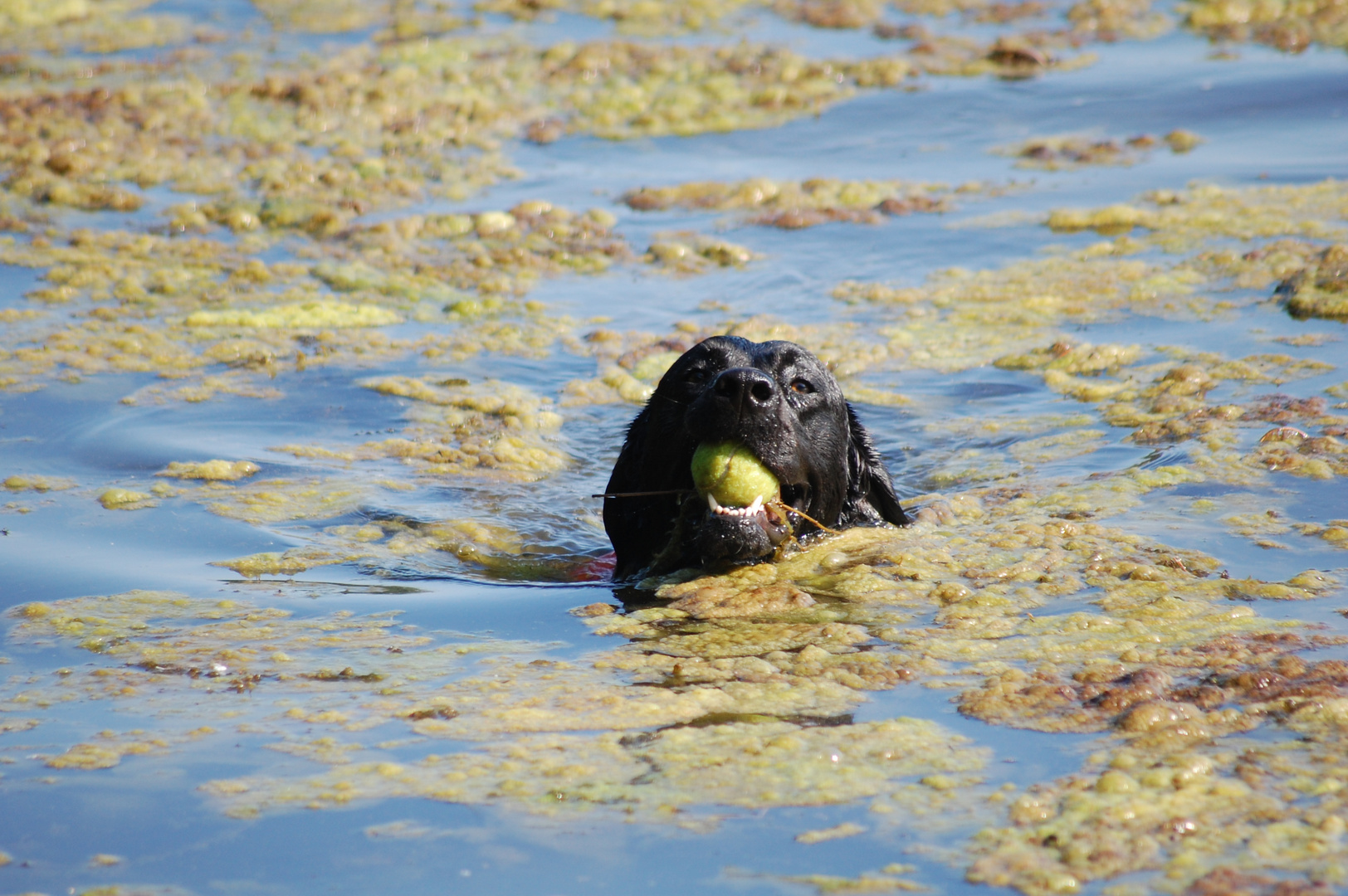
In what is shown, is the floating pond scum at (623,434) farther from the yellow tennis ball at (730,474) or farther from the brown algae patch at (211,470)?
the yellow tennis ball at (730,474)

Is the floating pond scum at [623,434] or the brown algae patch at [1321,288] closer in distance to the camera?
the floating pond scum at [623,434]

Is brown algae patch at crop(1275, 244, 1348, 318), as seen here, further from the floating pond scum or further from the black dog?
the black dog

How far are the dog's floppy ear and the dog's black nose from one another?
38.7 inches

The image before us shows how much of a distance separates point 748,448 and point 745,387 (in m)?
0.22

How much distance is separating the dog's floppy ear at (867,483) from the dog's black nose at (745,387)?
38.7 inches

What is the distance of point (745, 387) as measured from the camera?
4.35m

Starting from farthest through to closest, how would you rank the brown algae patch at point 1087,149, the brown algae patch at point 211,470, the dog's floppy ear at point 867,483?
the brown algae patch at point 1087,149 < the brown algae patch at point 211,470 < the dog's floppy ear at point 867,483

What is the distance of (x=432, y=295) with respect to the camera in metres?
7.99

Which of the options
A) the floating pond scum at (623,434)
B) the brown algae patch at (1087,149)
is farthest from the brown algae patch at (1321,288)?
the brown algae patch at (1087,149)

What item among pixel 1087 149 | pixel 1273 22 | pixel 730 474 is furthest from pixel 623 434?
pixel 1273 22

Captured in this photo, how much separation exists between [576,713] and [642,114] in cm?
839

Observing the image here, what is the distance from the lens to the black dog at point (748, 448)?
4.43 m

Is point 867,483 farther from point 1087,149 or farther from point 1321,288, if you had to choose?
point 1087,149

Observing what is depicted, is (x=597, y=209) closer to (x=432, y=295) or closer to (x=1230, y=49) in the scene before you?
(x=432, y=295)
